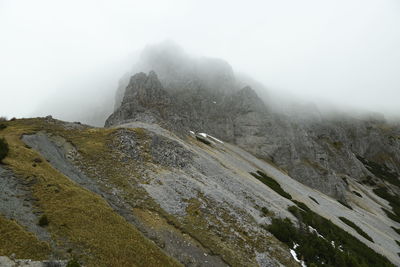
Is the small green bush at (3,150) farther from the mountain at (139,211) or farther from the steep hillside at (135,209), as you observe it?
the steep hillside at (135,209)

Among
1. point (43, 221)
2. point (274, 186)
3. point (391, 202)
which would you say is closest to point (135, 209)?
point (43, 221)

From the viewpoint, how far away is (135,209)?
23.2 m

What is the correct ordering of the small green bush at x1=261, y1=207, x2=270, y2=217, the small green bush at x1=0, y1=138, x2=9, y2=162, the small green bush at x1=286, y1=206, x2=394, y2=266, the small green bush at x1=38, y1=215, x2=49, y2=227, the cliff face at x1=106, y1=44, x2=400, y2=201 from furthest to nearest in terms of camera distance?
the cliff face at x1=106, y1=44, x2=400, y2=201 < the small green bush at x1=261, y1=207, x2=270, y2=217 < the small green bush at x1=286, y1=206, x2=394, y2=266 < the small green bush at x1=0, y1=138, x2=9, y2=162 < the small green bush at x1=38, y1=215, x2=49, y2=227

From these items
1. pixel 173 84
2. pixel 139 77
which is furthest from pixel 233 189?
pixel 173 84

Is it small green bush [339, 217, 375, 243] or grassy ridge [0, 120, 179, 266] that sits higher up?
grassy ridge [0, 120, 179, 266]

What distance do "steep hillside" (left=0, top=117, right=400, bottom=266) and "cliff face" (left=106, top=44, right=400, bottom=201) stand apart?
67.2ft

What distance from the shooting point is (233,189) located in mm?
→ 34906

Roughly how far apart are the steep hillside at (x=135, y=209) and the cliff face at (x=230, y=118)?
20483 millimetres

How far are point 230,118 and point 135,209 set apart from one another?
8170cm

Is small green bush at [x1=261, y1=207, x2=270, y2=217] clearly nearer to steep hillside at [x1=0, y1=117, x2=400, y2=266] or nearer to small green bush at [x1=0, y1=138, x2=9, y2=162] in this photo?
steep hillside at [x1=0, y1=117, x2=400, y2=266]

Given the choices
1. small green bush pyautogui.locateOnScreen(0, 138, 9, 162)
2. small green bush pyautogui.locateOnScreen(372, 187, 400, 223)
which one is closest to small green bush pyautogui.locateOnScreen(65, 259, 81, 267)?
small green bush pyautogui.locateOnScreen(0, 138, 9, 162)

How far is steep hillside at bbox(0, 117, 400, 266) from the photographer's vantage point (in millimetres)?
16469

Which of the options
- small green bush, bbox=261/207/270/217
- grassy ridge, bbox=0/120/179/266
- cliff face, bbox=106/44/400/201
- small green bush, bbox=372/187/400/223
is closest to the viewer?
grassy ridge, bbox=0/120/179/266

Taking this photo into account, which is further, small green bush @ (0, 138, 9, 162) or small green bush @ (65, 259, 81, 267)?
small green bush @ (0, 138, 9, 162)
